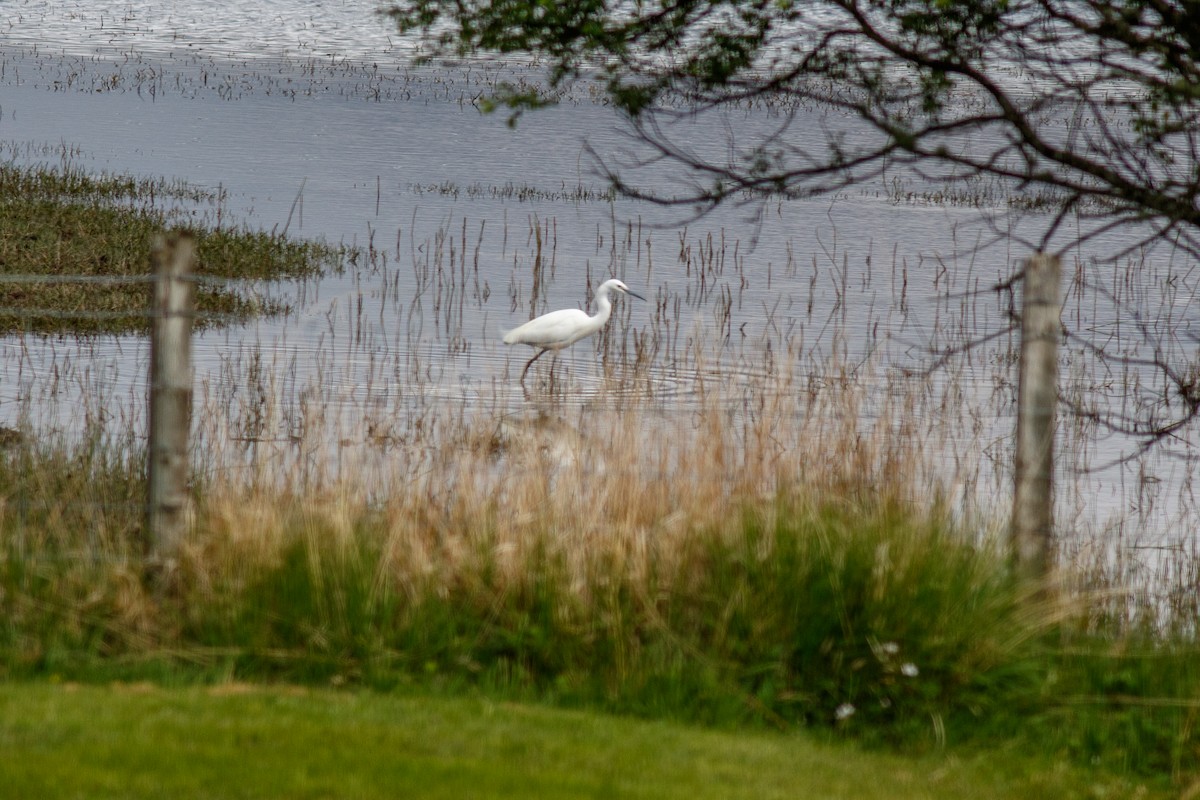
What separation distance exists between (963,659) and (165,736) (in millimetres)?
3082

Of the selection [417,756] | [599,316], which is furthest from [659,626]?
[599,316]

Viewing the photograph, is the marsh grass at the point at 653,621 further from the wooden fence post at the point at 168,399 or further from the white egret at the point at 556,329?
the white egret at the point at 556,329

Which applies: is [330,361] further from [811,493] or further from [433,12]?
[811,493]

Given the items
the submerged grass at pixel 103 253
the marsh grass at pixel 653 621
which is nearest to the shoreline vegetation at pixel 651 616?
the marsh grass at pixel 653 621

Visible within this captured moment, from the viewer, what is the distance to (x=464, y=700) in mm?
6258

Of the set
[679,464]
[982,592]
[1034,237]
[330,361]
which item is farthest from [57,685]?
[1034,237]

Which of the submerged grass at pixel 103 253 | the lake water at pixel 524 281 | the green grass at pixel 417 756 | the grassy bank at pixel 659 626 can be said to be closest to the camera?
the green grass at pixel 417 756

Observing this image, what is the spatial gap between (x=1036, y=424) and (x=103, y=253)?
16.8 meters

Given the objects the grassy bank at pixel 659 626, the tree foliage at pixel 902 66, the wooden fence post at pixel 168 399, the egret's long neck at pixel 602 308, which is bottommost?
the grassy bank at pixel 659 626

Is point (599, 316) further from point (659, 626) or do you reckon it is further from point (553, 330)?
point (659, 626)

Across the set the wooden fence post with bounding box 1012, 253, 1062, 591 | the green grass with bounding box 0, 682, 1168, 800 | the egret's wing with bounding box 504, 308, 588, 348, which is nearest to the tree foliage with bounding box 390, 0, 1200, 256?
the wooden fence post with bounding box 1012, 253, 1062, 591

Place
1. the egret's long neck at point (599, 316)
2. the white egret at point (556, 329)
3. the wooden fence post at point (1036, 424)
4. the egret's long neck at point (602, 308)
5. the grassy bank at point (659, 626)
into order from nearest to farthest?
the grassy bank at point (659, 626) < the wooden fence post at point (1036, 424) < the white egret at point (556, 329) < the egret's long neck at point (599, 316) < the egret's long neck at point (602, 308)

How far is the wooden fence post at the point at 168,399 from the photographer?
691 cm

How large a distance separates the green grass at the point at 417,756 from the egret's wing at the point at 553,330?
10.2 meters
